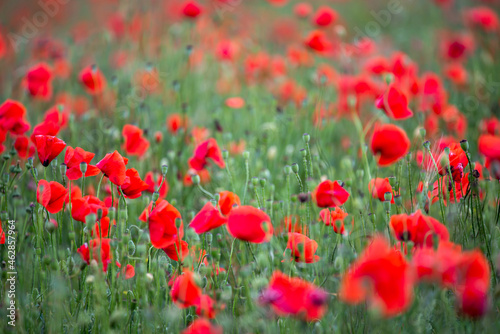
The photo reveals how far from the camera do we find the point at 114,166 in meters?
1.47

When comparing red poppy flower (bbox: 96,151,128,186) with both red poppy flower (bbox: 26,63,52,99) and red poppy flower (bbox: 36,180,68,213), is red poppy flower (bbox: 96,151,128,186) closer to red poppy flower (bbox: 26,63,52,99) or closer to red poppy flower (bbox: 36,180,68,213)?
red poppy flower (bbox: 36,180,68,213)

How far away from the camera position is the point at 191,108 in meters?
3.44

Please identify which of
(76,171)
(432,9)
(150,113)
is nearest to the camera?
(76,171)

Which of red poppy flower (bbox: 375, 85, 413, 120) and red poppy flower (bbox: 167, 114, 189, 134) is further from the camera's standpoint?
red poppy flower (bbox: 167, 114, 189, 134)

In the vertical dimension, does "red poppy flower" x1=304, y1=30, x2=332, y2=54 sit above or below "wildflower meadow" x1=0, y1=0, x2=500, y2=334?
above

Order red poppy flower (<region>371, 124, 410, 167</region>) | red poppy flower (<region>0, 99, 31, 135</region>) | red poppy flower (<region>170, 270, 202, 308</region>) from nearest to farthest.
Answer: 1. red poppy flower (<region>170, 270, 202, 308</region>)
2. red poppy flower (<region>371, 124, 410, 167</region>)
3. red poppy flower (<region>0, 99, 31, 135</region>)

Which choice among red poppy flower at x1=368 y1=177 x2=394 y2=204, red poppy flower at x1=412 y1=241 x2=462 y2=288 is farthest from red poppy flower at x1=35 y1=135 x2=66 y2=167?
red poppy flower at x1=412 y1=241 x2=462 y2=288

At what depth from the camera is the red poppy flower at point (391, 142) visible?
143cm

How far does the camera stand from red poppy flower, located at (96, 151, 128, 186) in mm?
1462

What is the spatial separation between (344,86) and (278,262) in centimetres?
226

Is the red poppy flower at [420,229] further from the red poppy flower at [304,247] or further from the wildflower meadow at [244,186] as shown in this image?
the red poppy flower at [304,247]

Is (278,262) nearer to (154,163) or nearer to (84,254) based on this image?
(84,254)

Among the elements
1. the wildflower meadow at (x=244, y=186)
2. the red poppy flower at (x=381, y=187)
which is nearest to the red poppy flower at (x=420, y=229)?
the wildflower meadow at (x=244, y=186)

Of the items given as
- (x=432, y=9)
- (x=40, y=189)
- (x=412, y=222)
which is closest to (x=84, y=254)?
(x=40, y=189)
